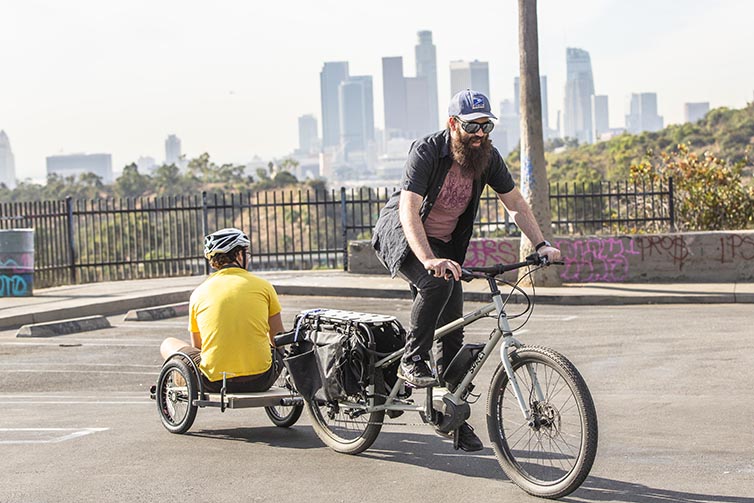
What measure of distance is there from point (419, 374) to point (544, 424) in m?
0.87

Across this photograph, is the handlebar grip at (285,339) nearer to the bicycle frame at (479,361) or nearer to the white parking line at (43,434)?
the bicycle frame at (479,361)

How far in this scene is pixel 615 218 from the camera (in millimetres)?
20234

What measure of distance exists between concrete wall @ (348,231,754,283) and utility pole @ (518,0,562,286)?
0.53 meters

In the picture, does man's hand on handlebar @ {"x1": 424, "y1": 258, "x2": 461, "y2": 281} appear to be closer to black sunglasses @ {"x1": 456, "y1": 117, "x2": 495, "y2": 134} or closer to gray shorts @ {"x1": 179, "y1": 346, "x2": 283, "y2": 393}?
black sunglasses @ {"x1": 456, "y1": 117, "x2": 495, "y2": 134}

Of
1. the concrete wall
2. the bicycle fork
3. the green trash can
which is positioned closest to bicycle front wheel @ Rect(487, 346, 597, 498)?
the bicycle fork

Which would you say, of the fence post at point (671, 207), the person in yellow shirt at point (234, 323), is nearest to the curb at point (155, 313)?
the person in yellow shirt at point (234, 323)

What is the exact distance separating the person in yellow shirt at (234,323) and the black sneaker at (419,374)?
134 centimetres

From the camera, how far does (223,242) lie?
7367 millimetres

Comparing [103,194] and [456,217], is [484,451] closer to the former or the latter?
[456,217]

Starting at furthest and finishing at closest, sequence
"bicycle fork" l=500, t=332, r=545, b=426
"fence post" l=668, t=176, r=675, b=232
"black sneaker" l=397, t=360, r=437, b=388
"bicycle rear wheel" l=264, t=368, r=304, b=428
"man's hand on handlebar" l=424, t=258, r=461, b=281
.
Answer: "fence post" l=668, t=176, r=675, b=232
"bicycle rear wheel" l=264, t=368, r=304, b=428
"black sneaker" l=397, t=360, r=437, b=388
"man's hand on handlebar" l=424, t=258, r=461, b=281
"bicycle fork" l=500, t=332, r=545, b=426

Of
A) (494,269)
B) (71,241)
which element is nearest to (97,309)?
(71,241)

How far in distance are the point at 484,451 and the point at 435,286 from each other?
3.89ft

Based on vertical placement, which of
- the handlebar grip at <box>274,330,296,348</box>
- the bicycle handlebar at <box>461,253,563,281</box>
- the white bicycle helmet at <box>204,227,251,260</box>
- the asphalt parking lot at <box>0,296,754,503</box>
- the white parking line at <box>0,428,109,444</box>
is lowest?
the asphalt parking lot at <box>0,296,754,503</box>

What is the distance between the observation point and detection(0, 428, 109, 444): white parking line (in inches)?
288
